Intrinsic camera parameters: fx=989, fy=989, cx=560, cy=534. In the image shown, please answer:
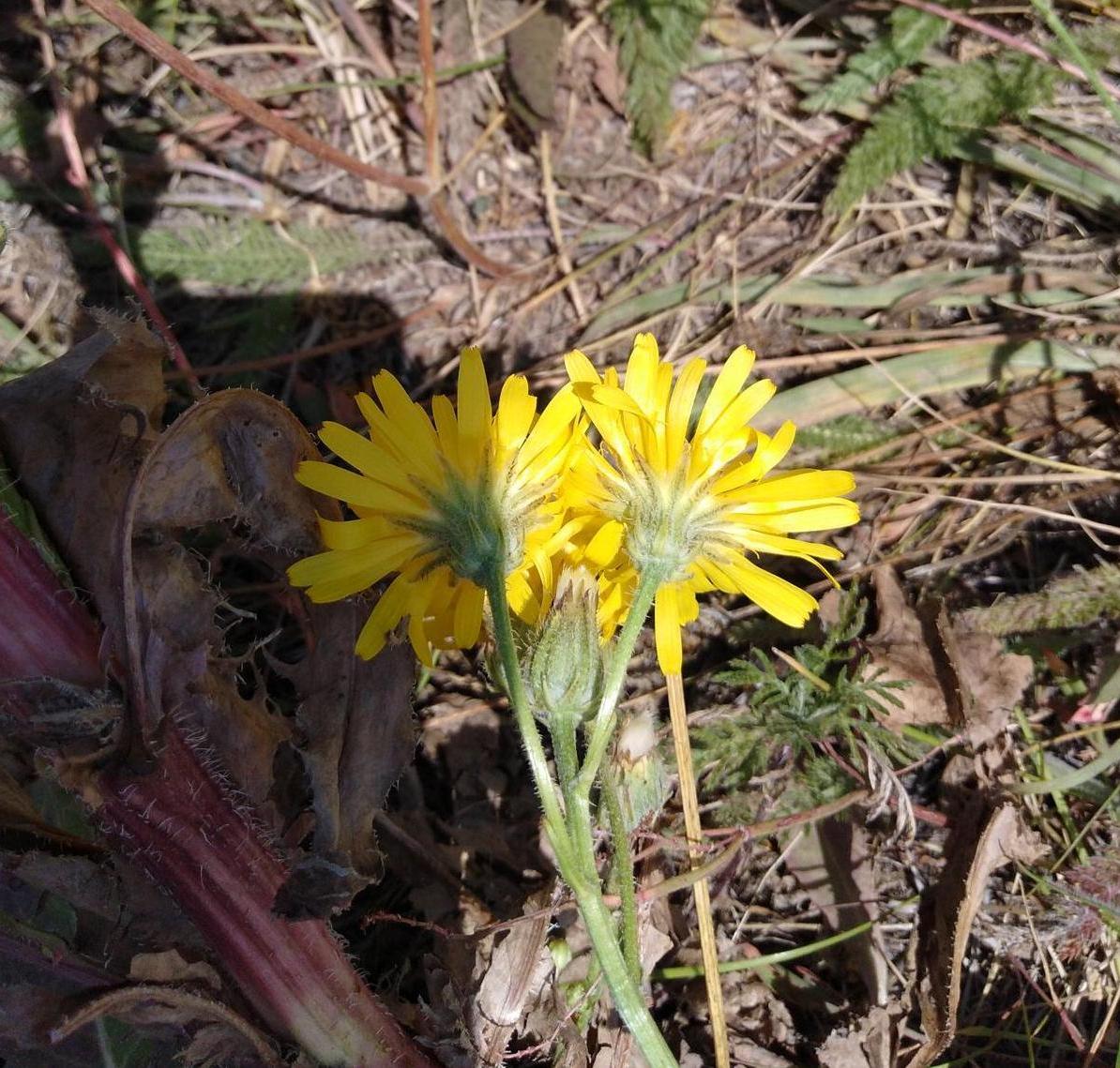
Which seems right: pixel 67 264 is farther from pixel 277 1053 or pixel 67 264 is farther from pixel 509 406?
pixel 277 1053

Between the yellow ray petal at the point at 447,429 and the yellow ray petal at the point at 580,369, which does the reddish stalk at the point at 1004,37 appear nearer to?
the yellow ray petal at the point at 580,369

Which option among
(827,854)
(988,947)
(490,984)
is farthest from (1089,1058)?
(490,984)

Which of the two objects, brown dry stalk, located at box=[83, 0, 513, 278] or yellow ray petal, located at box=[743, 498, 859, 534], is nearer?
yellow ray petal, located at box=[743, 498, 859, 534]

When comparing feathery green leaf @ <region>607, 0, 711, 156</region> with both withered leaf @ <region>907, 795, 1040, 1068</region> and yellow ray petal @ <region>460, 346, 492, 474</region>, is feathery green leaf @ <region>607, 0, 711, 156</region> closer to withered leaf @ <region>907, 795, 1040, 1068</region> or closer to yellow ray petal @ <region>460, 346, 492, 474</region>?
yellow ray petal @ <region>460, 346, 492, 474</region>

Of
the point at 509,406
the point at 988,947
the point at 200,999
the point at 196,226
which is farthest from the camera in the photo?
the point at 196,226

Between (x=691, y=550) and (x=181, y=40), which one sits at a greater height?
(x=181, y=40)

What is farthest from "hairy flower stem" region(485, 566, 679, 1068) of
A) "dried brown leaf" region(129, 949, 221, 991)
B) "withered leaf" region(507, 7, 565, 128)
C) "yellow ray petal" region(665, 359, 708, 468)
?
"withered leaf" region(507, 7, 565, 128)

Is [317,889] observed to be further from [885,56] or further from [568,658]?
[885,56]
